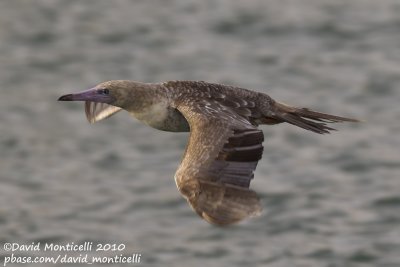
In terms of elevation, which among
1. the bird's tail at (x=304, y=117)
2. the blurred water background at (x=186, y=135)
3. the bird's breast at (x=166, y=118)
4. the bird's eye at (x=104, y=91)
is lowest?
the blurred water background at (x=186, y=135)

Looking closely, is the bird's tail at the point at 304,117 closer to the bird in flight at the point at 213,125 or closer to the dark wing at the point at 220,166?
the bird in flight at the point at 213,125

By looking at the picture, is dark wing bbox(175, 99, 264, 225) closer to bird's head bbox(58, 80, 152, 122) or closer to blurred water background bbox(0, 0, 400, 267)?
bird's head bbox(58, 80, 152, 122)

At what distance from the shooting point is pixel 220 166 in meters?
8.75

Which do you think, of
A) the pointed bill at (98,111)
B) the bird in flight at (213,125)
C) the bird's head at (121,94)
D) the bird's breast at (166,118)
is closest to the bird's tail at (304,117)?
the bird in flight at (213,125)

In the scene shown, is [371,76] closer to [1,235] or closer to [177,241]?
[177,241]

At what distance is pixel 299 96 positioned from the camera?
18.1m

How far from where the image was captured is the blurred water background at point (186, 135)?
15.0 meters

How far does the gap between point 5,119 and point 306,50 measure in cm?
525

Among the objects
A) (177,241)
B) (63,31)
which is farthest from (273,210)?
(63,31)

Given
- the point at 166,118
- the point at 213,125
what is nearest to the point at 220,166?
the point at 213,125

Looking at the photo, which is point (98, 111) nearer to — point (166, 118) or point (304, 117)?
point (166, 118)

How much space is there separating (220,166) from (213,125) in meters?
0.64

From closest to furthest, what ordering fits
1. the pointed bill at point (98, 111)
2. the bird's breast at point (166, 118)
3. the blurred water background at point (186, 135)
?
the bird's breast at point (166, 118) < the pointed bill at point (98, 111) < the blurred water background at point (186, 135)

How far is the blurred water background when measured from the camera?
15023 mm
